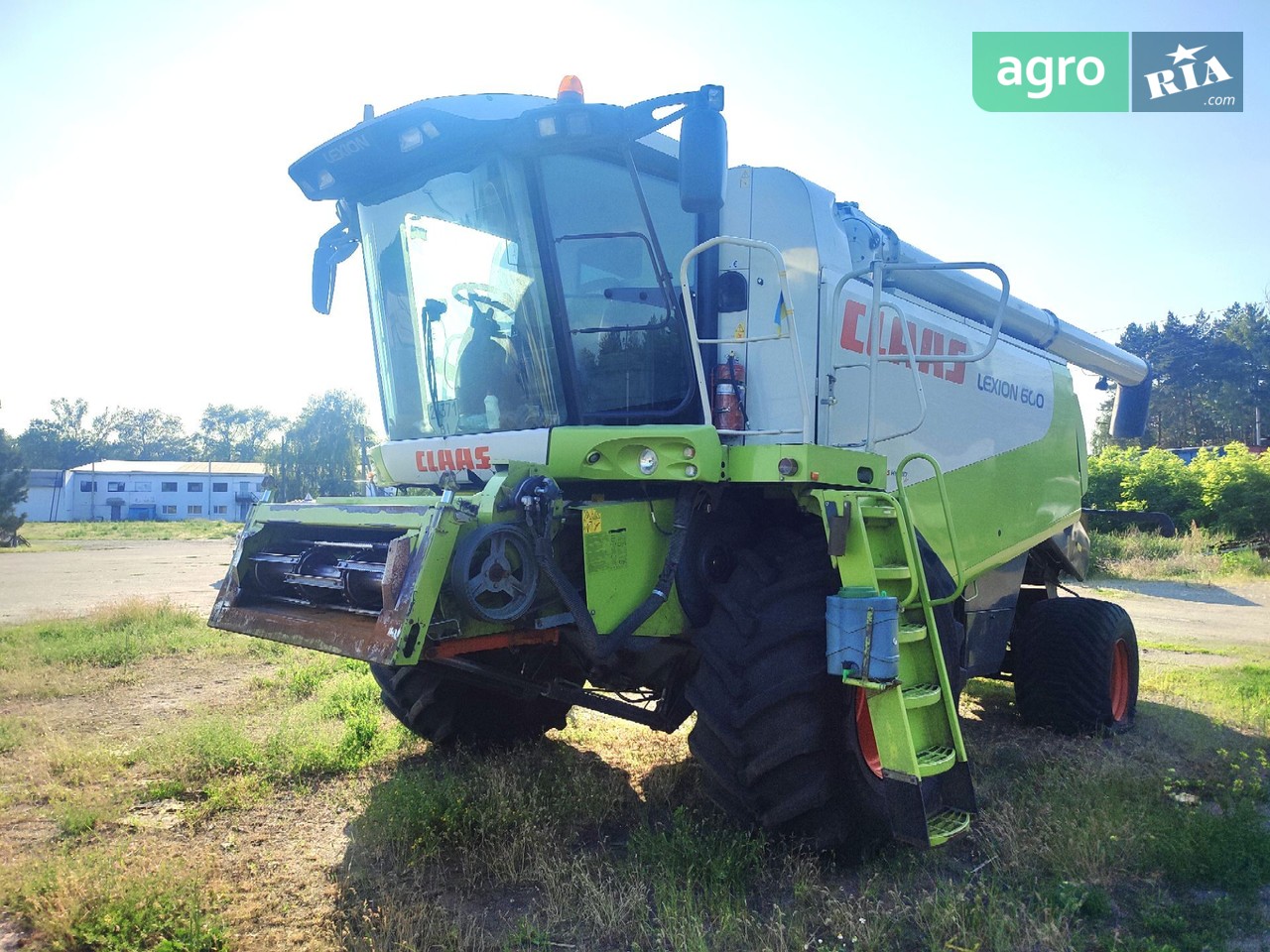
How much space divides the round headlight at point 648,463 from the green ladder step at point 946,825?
5.24 feet

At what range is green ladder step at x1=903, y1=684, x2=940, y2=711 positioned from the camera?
10.4 feet

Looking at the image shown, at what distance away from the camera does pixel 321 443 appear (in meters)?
44.0

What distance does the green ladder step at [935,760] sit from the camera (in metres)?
3.09

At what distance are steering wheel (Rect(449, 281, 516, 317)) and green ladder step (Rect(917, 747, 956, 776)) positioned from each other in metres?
2.45

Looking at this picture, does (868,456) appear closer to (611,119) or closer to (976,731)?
(611,119)

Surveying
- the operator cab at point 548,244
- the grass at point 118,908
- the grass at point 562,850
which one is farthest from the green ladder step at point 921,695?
the grass at point 118,908

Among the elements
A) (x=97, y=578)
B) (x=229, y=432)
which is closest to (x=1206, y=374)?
(x=97, y=578)

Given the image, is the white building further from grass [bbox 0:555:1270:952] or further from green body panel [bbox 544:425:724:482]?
green body panel [bbox 544:425:724:482]

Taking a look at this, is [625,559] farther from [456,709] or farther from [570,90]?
[570,90]

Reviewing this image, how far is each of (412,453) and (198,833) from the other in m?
1.92

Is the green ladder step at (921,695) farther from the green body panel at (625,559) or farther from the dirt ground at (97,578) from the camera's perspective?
the dirt ground at (97,578)

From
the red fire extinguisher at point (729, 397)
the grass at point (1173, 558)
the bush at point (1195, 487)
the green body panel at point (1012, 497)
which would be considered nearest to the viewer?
the red fire extinguisher at point (729, 397)

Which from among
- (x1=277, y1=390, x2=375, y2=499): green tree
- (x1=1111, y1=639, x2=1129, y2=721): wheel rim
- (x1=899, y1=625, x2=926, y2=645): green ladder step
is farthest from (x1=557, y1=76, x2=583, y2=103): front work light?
(x1=277, y1=390, x2=375, y2=499): green tree

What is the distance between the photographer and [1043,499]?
587 centimetres
